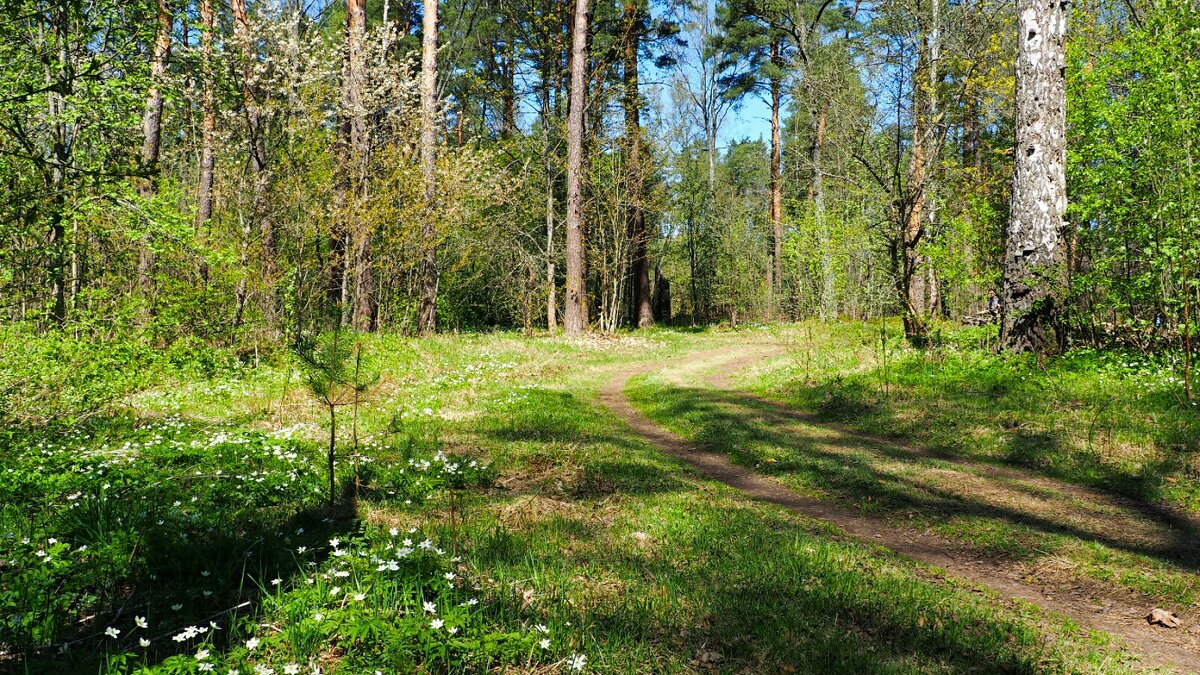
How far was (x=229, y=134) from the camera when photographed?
1255 centimetres

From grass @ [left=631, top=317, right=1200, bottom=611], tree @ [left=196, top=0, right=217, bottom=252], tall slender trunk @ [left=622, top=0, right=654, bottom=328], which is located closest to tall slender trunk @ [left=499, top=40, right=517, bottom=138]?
tall slender trunk @ [left=622, top=0, right=654, bottom=328]

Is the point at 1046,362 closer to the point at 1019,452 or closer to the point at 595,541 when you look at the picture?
the point at 1019,452

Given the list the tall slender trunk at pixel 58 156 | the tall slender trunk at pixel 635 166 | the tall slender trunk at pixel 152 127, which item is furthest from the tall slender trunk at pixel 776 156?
the tall slender trunk at pixel 58 156

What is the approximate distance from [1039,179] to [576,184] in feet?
40.5

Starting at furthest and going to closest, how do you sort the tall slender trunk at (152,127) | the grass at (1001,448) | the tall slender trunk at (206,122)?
1. the tall slender trunk at (206,122)
2. the tall slender trunk at (152,127)
3. the grass at (1001,448)

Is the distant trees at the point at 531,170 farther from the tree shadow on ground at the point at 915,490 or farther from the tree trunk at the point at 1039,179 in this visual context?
the tree shadow on ground at the point at 915,490

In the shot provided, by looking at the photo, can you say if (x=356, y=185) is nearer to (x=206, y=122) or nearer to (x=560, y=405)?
(x=206, y=122)

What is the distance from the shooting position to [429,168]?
54.1 ft

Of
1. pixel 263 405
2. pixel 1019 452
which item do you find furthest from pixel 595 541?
pixel 263 405

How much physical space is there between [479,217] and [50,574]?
59.4 feet

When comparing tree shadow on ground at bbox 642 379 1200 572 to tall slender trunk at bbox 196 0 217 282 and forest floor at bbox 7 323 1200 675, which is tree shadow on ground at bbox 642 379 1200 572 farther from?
tall slender trunk at bbox 196 0 217 282

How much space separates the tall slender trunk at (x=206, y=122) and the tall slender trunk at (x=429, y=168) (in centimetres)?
475

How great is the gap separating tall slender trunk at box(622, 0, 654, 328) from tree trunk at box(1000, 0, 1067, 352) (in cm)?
1252

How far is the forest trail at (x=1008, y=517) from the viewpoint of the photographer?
11.6ft
